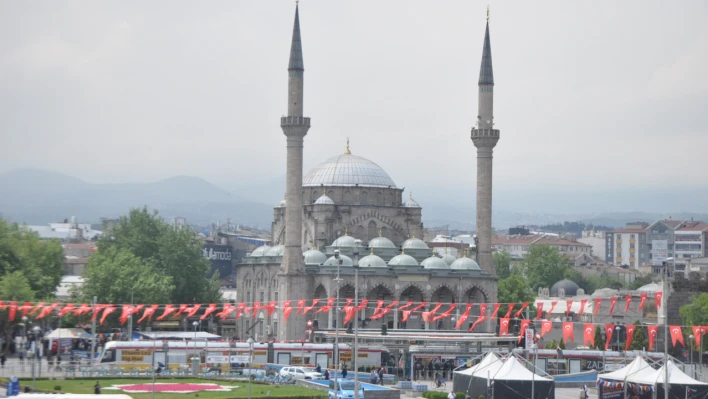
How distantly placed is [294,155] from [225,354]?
2079cm

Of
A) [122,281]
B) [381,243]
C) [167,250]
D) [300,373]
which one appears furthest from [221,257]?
[300,373]

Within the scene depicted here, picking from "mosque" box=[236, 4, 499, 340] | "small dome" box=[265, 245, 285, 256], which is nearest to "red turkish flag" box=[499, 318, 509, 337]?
"mosque" box=[236, 4, 499, 340]

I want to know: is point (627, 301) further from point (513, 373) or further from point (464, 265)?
point (513, 373)

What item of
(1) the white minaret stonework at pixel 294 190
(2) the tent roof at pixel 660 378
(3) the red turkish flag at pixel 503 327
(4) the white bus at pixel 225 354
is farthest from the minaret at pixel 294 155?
(2) the tent roof at pixel 660 378

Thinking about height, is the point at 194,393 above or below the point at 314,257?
below

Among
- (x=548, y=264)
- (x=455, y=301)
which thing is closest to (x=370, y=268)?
(x=455, y=301)

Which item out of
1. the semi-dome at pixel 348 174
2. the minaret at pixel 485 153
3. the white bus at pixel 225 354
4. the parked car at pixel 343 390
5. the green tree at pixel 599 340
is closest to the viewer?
the parked car at pixel 343 390

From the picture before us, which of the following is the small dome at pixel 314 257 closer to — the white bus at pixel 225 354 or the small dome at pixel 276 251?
the small dome at pixel 276 251

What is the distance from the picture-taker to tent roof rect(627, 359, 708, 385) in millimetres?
47431

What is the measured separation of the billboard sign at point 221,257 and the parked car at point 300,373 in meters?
80.3

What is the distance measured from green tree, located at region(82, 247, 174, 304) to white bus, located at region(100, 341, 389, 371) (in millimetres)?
11872

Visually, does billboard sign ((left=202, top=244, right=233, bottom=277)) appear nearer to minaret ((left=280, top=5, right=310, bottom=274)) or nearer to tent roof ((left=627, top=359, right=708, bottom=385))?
minaret ((left=280, top=5, right=310, bottom=274))

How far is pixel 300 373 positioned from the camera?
56312mm

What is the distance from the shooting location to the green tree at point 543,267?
133750 millimetres
